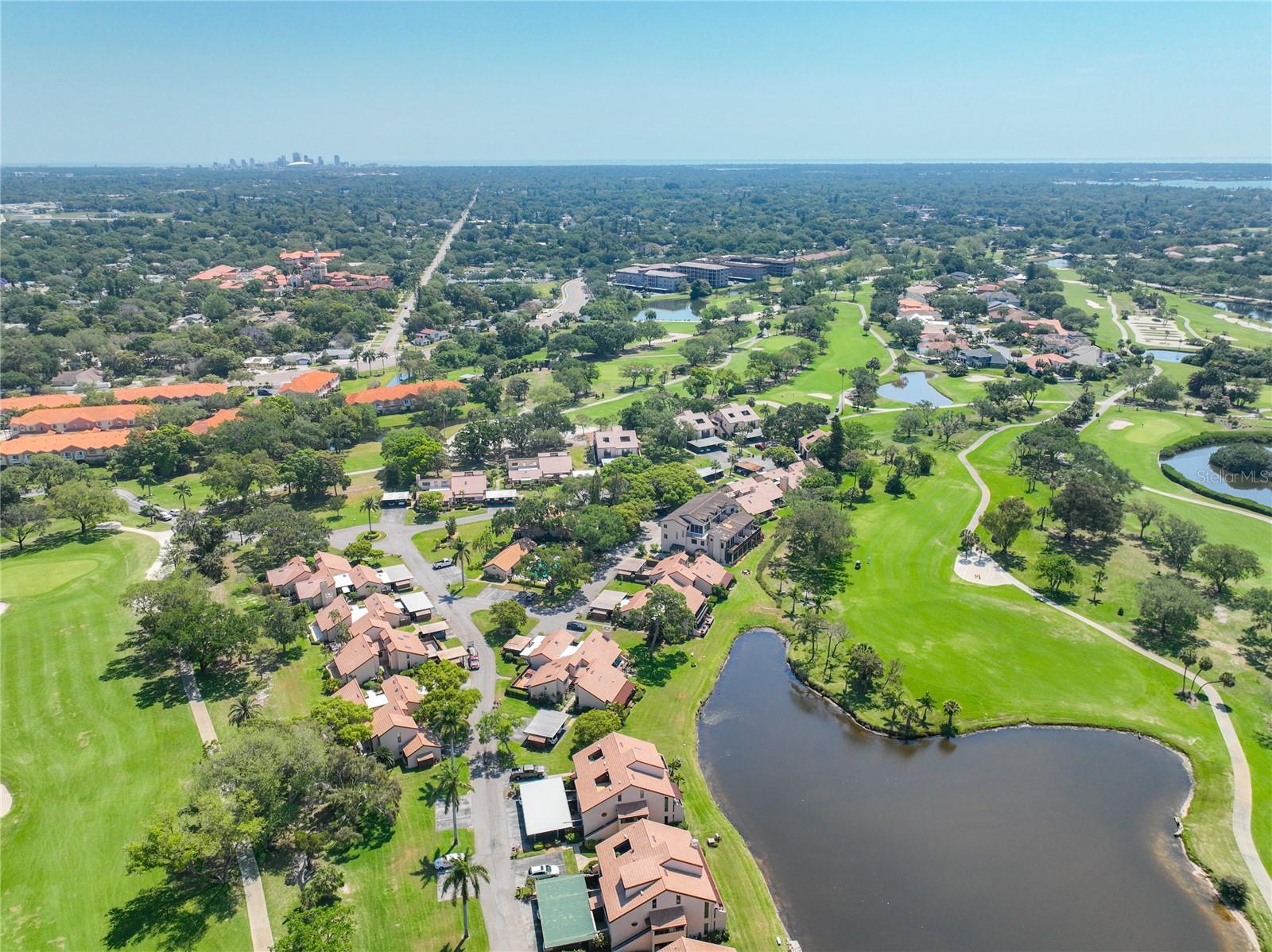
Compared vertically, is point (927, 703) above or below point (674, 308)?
below

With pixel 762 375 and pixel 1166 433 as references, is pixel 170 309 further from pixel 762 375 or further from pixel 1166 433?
pixel 1166 433

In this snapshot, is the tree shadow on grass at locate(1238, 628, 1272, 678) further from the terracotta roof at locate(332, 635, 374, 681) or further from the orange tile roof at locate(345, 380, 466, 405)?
the orange tile roof at locate(345, 380, 466, 405)

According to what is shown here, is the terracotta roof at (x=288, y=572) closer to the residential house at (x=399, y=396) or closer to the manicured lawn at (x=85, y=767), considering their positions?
the manicured lawn at (x=85, y=767)

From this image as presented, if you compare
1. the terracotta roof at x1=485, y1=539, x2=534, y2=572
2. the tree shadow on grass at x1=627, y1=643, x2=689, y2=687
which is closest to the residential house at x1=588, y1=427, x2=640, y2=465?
the terracotta roof at x1=485, y1=539, x2=534, y2=572

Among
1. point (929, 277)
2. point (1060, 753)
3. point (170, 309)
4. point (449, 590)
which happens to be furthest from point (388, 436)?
point (929, 277)

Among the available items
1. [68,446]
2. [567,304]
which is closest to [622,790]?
[68,446]

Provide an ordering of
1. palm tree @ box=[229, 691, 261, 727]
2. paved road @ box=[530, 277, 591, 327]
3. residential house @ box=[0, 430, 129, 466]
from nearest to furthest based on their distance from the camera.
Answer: palm tree @ box=[229, 691, 261, 727], residential house @ box=[0, 430, 129, 466], paved road @ box=[530, 277, 591, 327]

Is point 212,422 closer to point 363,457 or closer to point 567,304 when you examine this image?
point 363,457
